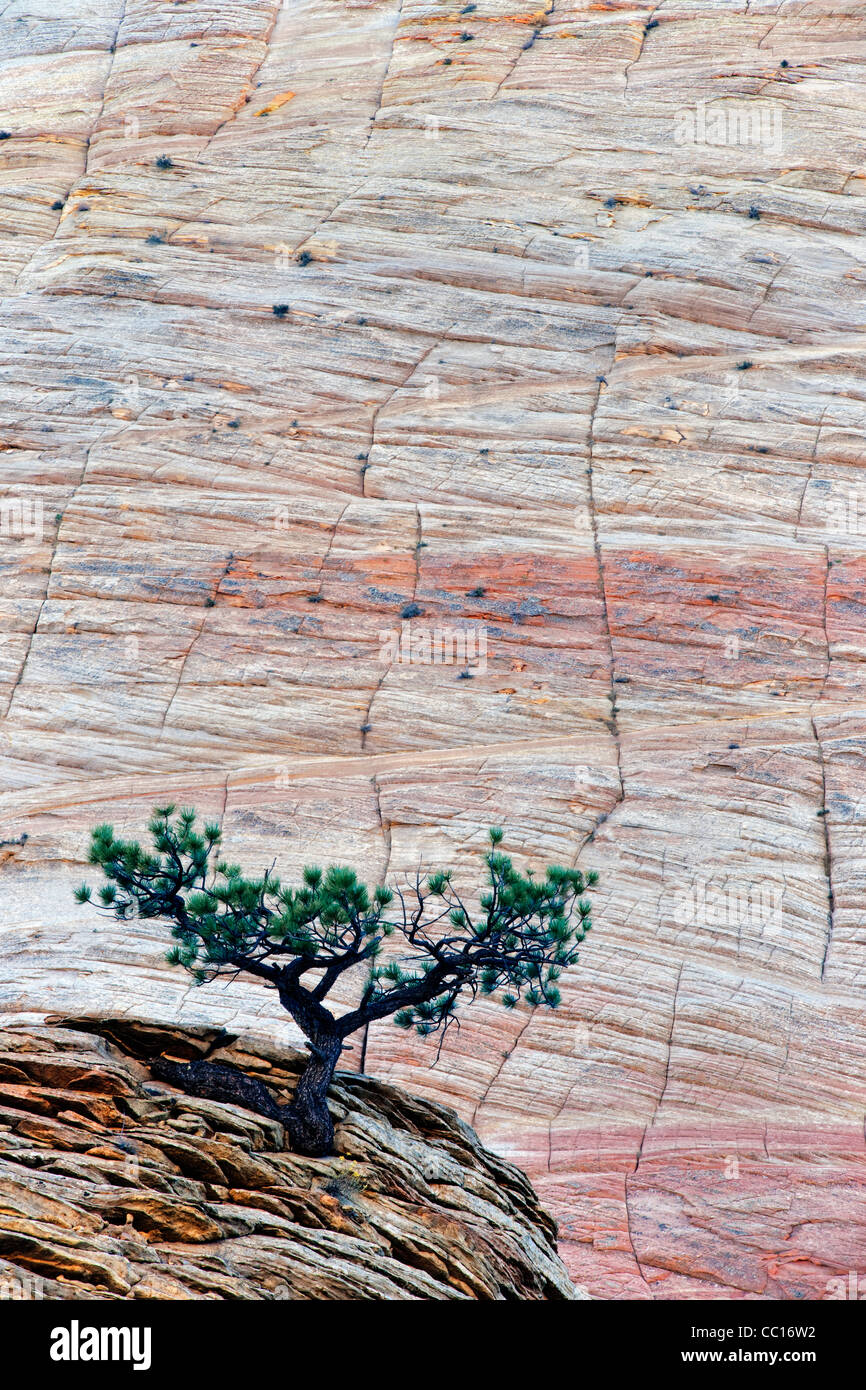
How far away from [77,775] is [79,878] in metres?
4.71

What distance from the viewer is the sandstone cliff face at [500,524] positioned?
2778cm

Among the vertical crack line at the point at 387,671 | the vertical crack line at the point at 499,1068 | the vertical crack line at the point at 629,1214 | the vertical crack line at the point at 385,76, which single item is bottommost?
the vertical crack line at the point at 629,1214

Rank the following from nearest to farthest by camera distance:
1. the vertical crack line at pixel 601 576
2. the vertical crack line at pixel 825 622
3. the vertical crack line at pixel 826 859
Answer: the vertical crack line at pixel 826 859
the vertical crack line at pixel 601 576
the vertical crack line at pixel 825 622

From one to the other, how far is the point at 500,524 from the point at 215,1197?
27.9m

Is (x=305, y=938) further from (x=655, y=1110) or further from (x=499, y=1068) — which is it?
(x=655, y=1110)

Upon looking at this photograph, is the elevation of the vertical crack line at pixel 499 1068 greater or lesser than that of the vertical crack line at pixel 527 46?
lesser

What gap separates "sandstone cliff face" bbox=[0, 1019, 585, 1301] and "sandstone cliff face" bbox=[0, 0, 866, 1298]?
22.2ft

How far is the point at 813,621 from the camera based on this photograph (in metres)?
37.1

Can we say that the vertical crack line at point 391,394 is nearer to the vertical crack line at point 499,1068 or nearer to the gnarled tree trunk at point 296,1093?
the vertical crack line at point 499,1068

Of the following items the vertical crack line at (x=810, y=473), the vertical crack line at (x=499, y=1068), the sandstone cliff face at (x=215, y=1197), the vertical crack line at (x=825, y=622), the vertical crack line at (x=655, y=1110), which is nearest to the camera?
the sandstone cliff face at (x=215, y=1197)

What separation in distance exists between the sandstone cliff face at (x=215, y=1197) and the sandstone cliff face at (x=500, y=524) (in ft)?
22.2

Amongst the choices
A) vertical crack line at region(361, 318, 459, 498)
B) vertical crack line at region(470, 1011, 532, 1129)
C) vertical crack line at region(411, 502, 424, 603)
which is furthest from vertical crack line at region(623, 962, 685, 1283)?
vertical crack line at region(361, 318, 459, 498)

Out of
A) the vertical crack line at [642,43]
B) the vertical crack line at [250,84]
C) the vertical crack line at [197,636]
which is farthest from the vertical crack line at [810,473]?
the vertical crack line at [250,84]

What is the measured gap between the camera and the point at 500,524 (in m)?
39.7
